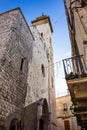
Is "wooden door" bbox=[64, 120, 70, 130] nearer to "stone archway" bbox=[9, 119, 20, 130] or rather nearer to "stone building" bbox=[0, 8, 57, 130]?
"stone building" bbox=[0, 8, 57, 130]

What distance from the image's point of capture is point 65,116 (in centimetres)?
1667

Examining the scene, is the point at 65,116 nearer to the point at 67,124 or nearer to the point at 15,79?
the point at 67,124

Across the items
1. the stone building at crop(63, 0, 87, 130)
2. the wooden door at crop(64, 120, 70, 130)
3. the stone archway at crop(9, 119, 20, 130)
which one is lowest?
the wooden door at crop(64, 120, 70, 130)

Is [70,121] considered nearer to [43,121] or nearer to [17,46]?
[43,121]

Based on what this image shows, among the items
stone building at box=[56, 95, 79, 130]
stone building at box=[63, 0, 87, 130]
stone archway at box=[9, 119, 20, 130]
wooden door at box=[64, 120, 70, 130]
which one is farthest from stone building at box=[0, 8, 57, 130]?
wooden door at box=[64, 120, 70, 130]

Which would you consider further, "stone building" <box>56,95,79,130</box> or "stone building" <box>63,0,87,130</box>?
"stone building" <box>56,95,79,130</box>

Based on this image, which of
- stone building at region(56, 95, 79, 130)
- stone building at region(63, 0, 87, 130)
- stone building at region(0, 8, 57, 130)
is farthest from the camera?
stone building at region(56, 95, 79, 130)

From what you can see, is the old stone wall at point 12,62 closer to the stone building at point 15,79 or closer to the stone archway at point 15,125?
the stone building at point 15,79

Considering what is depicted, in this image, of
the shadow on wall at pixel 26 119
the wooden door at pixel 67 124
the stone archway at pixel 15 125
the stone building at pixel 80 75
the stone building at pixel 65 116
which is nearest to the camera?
the stone building at pixel 80 75

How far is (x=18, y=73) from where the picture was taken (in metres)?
7.06

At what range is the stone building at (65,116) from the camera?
51.6ft

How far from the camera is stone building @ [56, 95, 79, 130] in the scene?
15.7 meters

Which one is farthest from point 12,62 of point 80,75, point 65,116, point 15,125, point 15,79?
point 65,116

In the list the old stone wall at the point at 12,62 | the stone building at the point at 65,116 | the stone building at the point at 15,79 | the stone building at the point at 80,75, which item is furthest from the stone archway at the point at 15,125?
the stone building at the point at 65,116
